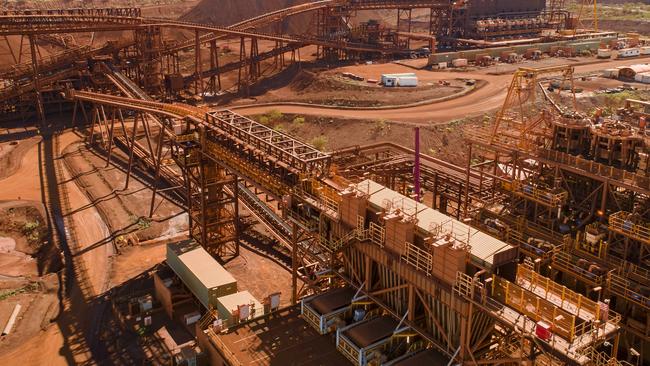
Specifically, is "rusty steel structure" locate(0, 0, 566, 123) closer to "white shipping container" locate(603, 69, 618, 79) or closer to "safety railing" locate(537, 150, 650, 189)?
"white shipping container" locate(603, 69, 618, 79)

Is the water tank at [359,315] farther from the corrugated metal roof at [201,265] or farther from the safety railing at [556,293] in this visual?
Result: the corrugated metal roof at [201,265]

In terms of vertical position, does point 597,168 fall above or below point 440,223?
above

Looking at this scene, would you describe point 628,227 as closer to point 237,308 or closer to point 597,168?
point 597,168

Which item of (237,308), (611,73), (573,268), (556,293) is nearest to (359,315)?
(237,308)

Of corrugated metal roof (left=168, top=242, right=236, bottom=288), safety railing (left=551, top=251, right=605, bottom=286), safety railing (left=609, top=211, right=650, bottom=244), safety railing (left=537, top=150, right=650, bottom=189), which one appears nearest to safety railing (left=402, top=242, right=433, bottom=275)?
safety railing (left=551, top=251, right=605, bottom=286)

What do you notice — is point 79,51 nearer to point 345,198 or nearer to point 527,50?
point 345,198

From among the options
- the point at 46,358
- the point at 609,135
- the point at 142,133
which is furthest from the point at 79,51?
Answer: the point at 609,135
